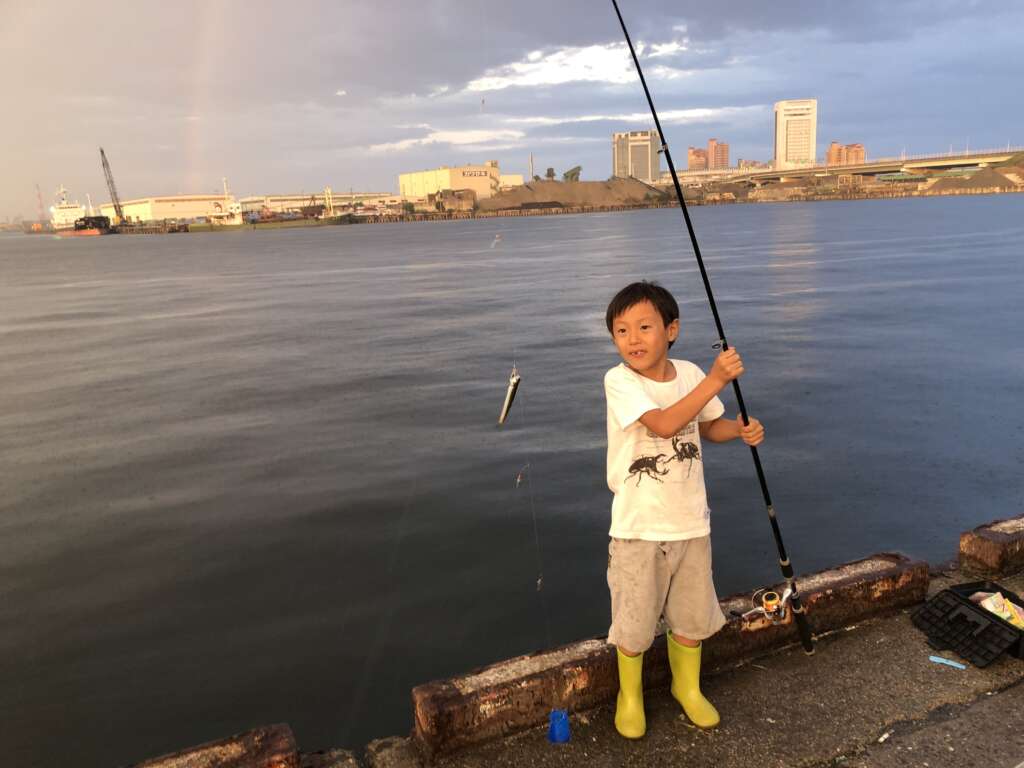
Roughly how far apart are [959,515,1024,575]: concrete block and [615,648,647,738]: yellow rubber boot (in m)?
2.53

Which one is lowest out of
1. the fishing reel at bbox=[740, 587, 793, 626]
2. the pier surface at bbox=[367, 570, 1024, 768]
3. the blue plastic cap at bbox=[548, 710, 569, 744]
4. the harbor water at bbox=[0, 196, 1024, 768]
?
the harbor water at bbox=[0, 196, 1024, 768]

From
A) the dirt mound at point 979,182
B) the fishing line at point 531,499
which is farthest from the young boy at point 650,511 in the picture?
the dirt mound at point 979,182

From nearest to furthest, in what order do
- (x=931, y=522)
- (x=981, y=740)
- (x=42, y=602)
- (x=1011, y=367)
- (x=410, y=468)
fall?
(x=981, y=740) < (x=42, y=602) < (x=931, y=522) < (x=410, y=468) < (x=1011, y=367)

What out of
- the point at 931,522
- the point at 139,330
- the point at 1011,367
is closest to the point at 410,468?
the point at 931,522

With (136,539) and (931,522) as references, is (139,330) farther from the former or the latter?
(931,522)

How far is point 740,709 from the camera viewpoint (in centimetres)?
333

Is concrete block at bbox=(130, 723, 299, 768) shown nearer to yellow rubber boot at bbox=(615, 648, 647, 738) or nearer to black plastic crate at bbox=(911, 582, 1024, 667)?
yellow rubber boot at bbox=(615, 648, 647, 738)

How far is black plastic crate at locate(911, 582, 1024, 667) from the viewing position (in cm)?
358

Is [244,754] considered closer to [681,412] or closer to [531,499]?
[681,412]

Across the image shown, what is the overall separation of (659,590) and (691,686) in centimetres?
49

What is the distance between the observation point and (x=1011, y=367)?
597 inches

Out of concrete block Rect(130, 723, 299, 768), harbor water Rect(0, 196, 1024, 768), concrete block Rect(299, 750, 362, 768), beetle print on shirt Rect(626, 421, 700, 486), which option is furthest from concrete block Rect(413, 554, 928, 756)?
harbor water Rect(0, 196, 1024, 768)

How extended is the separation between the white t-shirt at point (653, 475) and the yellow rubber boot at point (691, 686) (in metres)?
0.56

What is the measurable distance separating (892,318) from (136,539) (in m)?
20.5
